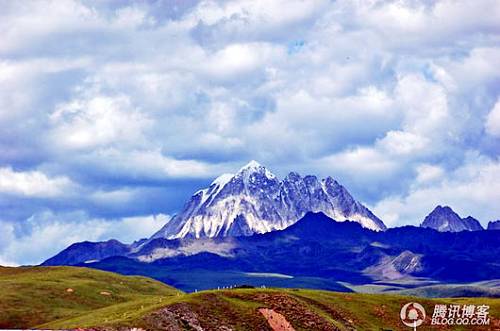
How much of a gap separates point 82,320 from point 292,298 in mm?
42521

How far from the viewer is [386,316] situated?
199750 mm

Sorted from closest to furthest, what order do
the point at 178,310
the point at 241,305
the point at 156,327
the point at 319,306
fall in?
the point at 156,327
the point at 178,310
the point at 241,305
the point at 319,306

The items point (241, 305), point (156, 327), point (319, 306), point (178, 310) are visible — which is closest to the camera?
point (156, 327)

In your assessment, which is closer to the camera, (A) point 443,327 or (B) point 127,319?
(B) point 127,319

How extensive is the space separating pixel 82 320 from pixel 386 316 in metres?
68.3

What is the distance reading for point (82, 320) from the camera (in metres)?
169

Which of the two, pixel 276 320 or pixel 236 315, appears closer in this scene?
pixel 236 315

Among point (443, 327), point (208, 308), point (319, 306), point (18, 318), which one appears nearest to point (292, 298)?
point (319, 306)

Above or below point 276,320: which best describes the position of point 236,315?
above

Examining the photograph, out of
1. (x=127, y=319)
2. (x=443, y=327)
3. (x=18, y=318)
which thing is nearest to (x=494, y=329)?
(x=443, y=327)

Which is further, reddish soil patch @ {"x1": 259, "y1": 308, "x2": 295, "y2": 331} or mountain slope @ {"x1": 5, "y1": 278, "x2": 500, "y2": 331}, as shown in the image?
reddish soil patch @ {"x1": 259, "y1": 308, "x2": 295, "y2": 331}

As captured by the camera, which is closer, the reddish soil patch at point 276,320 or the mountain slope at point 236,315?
the mountain slope at point 236,315

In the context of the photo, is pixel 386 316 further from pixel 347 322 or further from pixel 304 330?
pixel 304 330

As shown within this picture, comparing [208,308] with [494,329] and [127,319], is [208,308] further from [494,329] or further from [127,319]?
[494,329]
